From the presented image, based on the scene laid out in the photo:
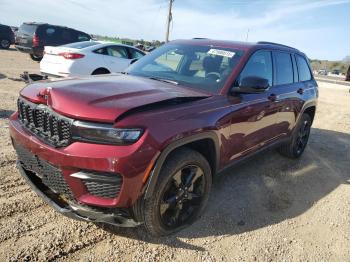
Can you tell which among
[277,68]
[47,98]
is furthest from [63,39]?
[47,98]

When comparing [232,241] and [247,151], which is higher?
[247,151]

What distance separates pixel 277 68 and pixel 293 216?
2066 millimetres

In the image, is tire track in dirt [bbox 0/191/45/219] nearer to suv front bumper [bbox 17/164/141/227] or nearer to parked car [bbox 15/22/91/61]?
suv front bumper [bbox 17/164/141/227]

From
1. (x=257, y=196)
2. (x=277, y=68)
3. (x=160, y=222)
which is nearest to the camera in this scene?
(x=160, y=222)

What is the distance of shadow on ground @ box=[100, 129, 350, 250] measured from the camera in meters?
3.63

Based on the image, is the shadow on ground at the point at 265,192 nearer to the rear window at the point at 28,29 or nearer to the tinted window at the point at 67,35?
the tinted window at the point at 67,35

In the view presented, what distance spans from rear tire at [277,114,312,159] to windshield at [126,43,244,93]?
235cm

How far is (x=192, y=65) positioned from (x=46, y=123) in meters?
1.93

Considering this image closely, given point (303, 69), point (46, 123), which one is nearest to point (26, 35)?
point (303, 69)

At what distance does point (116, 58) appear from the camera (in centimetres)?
1051

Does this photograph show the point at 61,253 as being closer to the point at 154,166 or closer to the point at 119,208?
the point at 119,208

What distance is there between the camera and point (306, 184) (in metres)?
5.20

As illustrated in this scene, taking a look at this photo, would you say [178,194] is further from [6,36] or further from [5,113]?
[6,36]

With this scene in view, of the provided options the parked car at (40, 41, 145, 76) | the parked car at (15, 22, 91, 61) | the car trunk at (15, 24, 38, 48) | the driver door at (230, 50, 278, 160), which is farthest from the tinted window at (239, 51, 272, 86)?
the car trunk at (15, 24, 38, 48)
